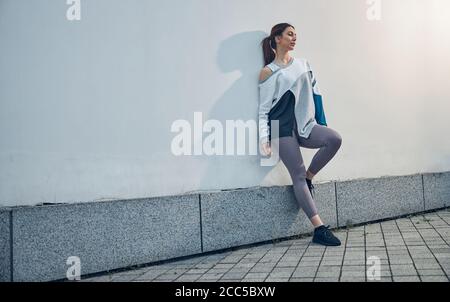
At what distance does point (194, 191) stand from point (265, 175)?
880mm

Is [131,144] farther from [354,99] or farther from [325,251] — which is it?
[354,99]

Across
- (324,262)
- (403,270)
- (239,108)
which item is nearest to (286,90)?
(239,108)

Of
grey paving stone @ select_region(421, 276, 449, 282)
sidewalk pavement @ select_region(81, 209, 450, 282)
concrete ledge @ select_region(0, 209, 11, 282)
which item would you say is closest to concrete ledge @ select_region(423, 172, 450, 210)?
sidewalk pavement @ select_region(81, 209, 450, 282)

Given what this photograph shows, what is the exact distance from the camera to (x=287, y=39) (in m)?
4.84

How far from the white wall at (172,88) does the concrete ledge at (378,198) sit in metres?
0.16

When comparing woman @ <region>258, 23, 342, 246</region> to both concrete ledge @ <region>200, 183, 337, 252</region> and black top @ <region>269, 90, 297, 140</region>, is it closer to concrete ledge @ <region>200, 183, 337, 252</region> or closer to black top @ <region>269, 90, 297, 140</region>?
black top @ <region>269, 90, 297, 140</region>

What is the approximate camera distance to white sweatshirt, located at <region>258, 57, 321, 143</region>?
4797 millimetres

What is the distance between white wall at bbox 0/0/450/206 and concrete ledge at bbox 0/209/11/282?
0.17 m

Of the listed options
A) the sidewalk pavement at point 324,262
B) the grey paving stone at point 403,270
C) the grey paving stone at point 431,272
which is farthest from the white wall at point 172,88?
the grey paving stone at point 431,272

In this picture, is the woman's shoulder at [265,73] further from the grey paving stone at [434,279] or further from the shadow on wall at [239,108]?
the grey paving stone at [434,279]

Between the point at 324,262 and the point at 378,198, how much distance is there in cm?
213

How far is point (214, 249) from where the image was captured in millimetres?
4496
